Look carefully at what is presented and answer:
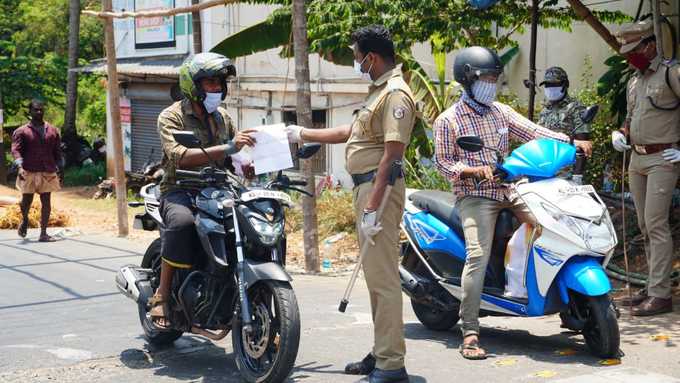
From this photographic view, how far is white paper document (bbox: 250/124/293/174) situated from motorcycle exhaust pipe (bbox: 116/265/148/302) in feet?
4.40

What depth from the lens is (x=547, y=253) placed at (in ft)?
18.5

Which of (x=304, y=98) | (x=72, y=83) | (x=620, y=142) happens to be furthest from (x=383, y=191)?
(x=72, y=83)

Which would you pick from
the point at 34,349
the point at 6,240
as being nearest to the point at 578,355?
the point at 34,349

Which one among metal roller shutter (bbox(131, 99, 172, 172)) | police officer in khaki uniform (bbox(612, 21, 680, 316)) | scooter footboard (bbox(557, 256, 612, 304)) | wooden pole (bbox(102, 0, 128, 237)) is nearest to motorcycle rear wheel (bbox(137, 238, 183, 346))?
scooter footboard (bbox(557, 256, 612, 304))

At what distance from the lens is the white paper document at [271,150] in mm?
5574

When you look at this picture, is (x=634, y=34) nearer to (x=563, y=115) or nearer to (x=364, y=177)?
(x=563, y=115)

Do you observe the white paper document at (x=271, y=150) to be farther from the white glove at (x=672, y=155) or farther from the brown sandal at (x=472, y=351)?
the white glove at (x=672, y=155)

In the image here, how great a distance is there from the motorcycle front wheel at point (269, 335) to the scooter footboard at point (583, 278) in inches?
68.6

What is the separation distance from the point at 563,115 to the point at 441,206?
217 centimetres

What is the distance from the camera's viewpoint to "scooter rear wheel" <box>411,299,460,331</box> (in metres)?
6.56

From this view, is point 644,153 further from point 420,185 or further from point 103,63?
point 103,63

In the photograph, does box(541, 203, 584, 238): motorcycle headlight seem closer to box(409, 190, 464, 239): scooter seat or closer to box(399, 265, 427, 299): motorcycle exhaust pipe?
box(409, 190, 464, 239): scooter seat

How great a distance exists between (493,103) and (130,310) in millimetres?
3680

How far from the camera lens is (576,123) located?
25.8 ft
